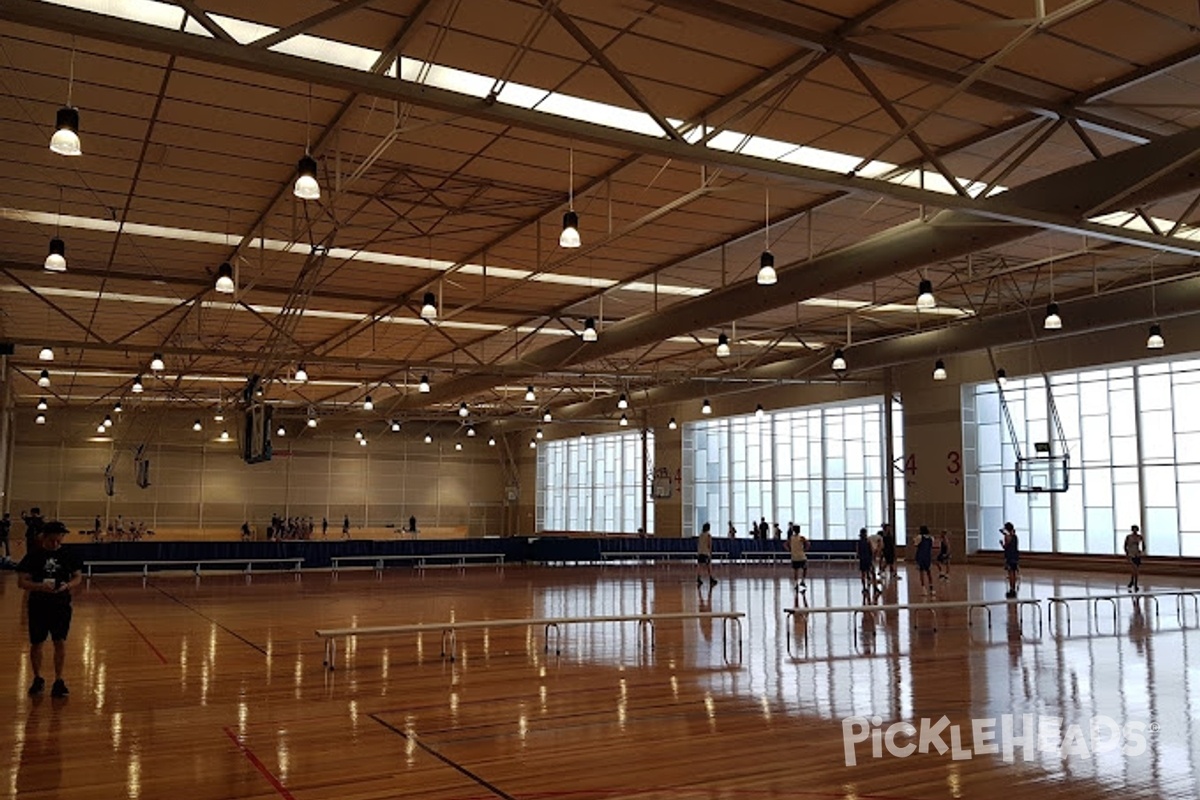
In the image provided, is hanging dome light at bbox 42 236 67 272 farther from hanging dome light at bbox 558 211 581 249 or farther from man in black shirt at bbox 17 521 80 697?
hanging dome light at bbox 558 211 581 249

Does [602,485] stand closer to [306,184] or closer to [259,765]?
[306,184]

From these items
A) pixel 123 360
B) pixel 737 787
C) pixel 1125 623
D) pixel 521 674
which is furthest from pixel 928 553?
pixel 123 360

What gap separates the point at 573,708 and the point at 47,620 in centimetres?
484

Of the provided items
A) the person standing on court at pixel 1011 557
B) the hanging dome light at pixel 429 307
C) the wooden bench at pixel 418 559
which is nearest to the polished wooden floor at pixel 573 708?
the person standing on court at pixel 1011 557

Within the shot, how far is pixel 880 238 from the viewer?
1396 cm

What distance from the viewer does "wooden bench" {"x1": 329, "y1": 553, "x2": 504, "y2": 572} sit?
27.6 meters

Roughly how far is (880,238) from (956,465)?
17030 millimetres

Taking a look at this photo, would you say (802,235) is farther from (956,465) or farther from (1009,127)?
(956,465)

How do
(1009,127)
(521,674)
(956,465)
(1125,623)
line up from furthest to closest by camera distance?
(956,465)
(1125,623)
(1009,127)
(521,674)

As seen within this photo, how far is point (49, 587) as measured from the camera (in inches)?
347

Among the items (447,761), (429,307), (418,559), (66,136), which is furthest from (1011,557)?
(66,136)

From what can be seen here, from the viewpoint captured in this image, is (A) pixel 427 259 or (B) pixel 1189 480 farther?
(B) pixel 1189 480

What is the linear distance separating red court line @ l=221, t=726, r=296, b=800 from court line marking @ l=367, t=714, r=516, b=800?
43.5 inches

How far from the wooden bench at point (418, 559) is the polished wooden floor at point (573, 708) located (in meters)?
11.0
